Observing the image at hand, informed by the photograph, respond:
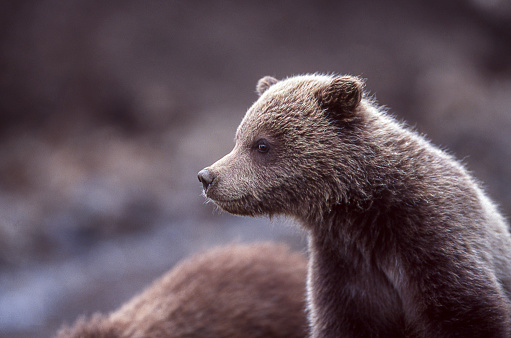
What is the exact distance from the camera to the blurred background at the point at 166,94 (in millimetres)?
12320

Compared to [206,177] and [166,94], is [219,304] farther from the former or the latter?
[166,94]

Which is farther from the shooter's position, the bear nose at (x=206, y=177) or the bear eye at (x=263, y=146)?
the bear eye at (x=263, y=146)

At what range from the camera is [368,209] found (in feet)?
12.8

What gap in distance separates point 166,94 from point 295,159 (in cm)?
1171

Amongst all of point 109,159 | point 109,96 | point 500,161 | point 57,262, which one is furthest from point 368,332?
point 109,96

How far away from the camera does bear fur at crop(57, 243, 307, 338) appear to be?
5480 mm

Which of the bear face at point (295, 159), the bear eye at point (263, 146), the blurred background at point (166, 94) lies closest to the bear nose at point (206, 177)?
the bear face at point (295, 159)

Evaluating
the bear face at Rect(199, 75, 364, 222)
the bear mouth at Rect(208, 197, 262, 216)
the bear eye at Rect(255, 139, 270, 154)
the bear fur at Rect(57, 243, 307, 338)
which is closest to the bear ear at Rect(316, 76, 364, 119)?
the bear face at Rect(199, 75, 364, 222)

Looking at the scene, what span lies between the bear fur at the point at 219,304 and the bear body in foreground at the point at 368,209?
1.57 meters

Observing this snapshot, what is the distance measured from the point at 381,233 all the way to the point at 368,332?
848 mm

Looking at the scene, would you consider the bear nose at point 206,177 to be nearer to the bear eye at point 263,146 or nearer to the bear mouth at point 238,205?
the bear mouth at point 238,205

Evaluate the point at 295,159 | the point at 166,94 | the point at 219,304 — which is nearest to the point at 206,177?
the point at 295,159

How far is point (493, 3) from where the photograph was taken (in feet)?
45.4

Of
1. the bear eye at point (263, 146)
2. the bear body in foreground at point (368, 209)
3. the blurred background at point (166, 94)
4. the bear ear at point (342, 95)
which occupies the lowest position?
the bear body in foreground at point (368, 209)
